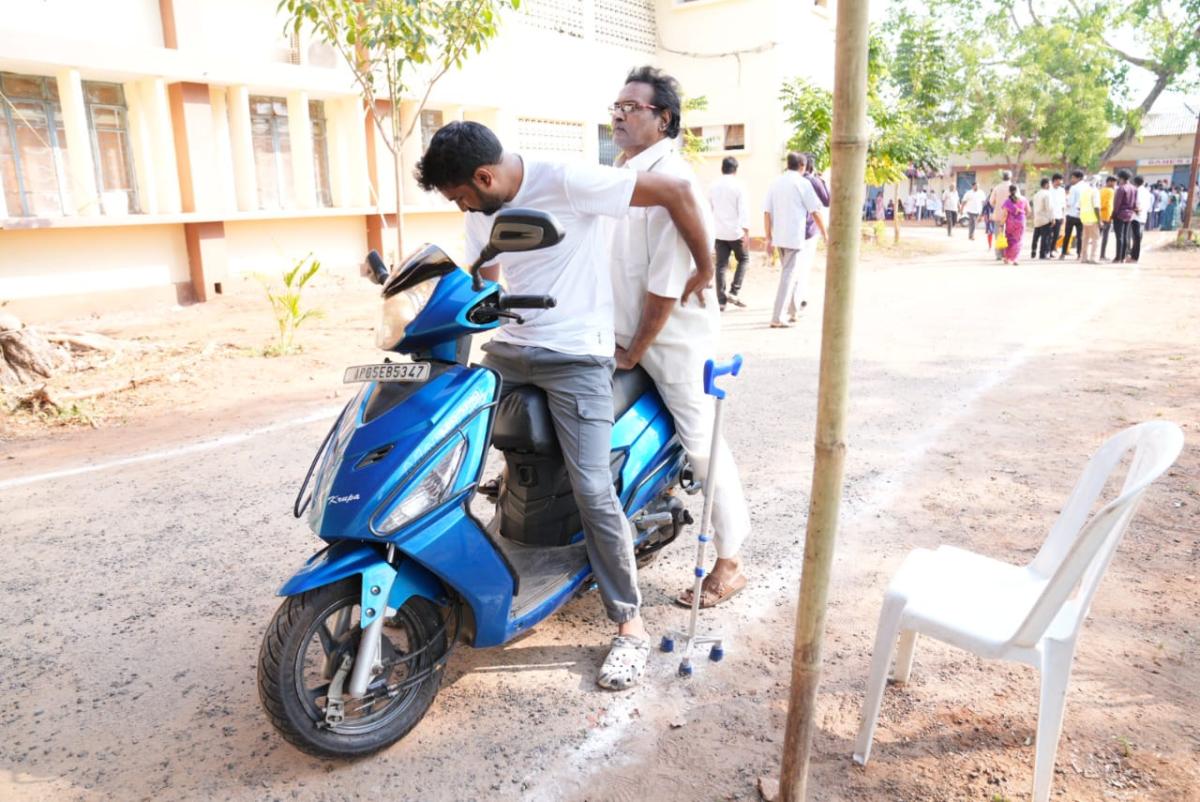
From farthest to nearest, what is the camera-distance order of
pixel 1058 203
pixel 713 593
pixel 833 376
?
pixel 1058 203
pixel 713 593
pixel 833 376

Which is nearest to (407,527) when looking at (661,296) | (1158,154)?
(661,296)

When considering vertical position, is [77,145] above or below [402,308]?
above

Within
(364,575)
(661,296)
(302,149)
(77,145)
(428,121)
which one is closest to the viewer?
(364,575)

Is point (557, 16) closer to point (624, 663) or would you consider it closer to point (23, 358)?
point (23, 358)

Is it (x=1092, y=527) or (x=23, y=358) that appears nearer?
(x=1092, y=527)

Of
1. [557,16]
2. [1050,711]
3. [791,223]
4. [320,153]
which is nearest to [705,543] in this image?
[1050,711]

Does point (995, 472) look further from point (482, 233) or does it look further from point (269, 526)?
point (269, 526)

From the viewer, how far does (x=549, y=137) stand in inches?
656

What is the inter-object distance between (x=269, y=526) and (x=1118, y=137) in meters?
38.2

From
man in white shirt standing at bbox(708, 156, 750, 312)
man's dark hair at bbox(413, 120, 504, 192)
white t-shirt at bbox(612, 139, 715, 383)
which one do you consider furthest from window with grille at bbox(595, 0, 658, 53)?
man's dark hair at bbox(413, 120, 504, 192)

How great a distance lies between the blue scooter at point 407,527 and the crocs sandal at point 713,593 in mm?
767

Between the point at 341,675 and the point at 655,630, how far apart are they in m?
1.22

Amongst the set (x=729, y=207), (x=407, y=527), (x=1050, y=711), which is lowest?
(x=1050, y=711)

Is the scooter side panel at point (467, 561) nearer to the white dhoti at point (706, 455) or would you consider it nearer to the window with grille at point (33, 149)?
the white dhoti at point (706, 455)
